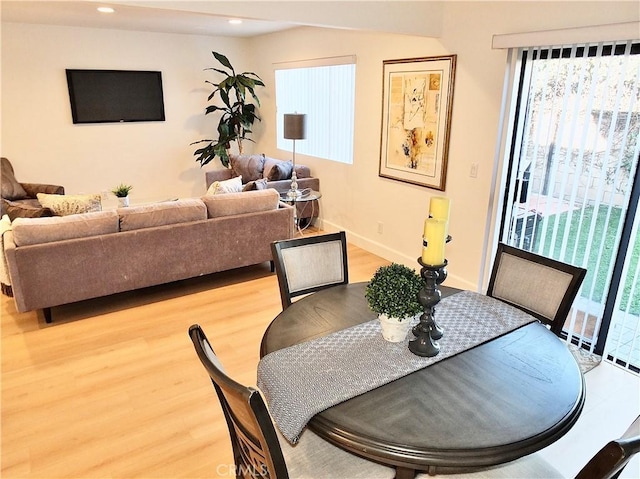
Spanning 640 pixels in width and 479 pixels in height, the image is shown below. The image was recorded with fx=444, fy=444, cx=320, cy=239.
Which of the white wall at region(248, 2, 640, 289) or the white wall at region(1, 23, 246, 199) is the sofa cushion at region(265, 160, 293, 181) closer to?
the white wall at region(248, 2, 640, 289)

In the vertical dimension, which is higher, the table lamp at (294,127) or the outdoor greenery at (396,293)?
the table lamp at (294,127)

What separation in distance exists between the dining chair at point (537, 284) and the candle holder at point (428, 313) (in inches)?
27.4

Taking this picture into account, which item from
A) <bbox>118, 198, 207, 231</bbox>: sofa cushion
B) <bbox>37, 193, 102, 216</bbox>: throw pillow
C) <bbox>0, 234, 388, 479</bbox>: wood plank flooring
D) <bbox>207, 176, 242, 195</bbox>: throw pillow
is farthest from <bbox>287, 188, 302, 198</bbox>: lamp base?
<bbox>37, 193, 102, 216</bbox>: throw pillow

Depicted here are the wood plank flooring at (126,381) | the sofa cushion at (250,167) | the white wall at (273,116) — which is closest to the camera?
the wood plank flooring at (126,381)

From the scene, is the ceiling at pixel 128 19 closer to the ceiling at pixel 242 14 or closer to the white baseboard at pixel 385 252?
the ceiling at pixel 242 14

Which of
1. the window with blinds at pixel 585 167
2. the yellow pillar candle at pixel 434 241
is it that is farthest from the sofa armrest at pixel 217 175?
the yellow pillar candle at pixel 434 241

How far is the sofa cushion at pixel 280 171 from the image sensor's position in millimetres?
5371

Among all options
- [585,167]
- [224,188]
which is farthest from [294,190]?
[585,167]

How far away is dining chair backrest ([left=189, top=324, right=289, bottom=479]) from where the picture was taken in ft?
3.65

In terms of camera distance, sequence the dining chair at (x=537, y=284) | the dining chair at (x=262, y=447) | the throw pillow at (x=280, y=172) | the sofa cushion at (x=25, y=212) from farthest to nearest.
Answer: the throw pillow at (x=280, y=172) → the sofa cushion at (x=25, y=212) → the dining chair at (x=537, y=284) → the dining chair at (x=262, y=447)

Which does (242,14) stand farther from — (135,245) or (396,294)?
(396,294)

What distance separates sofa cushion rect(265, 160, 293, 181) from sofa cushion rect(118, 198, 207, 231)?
168cm

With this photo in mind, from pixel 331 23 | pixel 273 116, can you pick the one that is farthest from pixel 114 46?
pixel 331 23

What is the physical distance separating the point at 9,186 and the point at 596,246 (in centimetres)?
589
